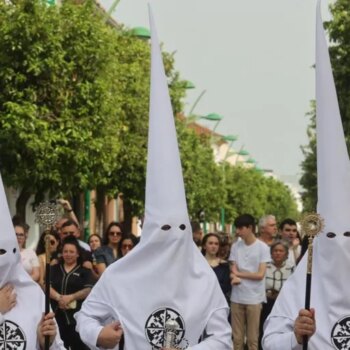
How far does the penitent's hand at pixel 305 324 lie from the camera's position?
7.12 m

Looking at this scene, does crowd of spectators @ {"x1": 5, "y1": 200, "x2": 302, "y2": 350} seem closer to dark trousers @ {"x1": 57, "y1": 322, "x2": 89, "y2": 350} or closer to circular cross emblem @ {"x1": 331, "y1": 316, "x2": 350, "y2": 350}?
dark trousers @ {"x1": 57, "y1": 322, "x2": 89, "y2": 350}

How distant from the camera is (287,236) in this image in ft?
52.7

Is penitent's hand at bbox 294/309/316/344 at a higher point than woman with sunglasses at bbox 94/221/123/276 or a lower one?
higher

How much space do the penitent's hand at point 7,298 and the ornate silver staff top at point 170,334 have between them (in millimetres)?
885

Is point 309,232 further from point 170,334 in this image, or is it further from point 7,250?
point 7,250

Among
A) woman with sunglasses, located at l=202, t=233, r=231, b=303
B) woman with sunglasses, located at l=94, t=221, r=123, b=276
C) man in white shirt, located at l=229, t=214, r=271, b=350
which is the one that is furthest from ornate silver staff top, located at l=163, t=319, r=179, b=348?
man in white shirt, located at l=229, t=214, r=271, b=350

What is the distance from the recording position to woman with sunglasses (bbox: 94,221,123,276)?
14.1 metres

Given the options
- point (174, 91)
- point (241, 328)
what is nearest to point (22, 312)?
point (241, 328)

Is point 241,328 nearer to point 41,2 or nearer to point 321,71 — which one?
point 321,71

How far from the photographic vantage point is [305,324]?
23.4 ft

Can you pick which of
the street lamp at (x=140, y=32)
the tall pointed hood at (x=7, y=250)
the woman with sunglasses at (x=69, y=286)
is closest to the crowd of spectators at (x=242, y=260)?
the woman with sunglasses at (x=69, y=286)

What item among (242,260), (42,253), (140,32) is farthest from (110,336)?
(140,32)

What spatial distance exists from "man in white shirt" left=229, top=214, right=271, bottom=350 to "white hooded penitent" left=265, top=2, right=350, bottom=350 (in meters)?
7.34

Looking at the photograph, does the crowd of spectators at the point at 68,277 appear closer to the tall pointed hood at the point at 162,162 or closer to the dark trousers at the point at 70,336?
the dark trousers at the point at 70,336
